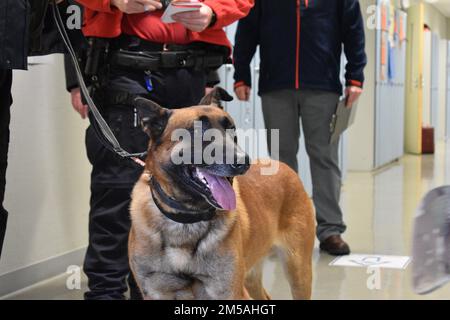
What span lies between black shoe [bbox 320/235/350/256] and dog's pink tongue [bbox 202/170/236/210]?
2.23 metres

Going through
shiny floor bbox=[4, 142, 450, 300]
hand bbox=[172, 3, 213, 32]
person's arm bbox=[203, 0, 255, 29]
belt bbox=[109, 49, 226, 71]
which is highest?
person's arm bbox=[203, 0, 255, 29]

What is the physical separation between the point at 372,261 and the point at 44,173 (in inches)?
72.2

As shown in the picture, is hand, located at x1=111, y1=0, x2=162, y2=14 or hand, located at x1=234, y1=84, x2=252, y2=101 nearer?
hand, located at x1=111, y1=0, x2=162, y2=14

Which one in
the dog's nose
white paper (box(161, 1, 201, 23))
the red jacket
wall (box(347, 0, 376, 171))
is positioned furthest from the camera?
wall (box(347, 0, 376, 171))

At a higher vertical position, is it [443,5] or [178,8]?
Answer: [443,5]

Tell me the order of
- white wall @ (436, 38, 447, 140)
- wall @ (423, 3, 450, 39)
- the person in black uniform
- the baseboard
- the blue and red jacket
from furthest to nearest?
white wall @ (436, 38, 447, 140), wall @ (423, 3, 450, 39), the blue and red jacket, the baseboard, the person in black uniform

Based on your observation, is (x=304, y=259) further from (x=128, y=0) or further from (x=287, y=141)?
(x=287, y=141)

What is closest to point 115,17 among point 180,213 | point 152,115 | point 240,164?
point 152,115

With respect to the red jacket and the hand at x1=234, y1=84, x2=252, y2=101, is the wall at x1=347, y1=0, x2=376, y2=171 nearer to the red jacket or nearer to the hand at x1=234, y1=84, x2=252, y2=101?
the hand at x1=234, y1=84, x2=252, y2=101

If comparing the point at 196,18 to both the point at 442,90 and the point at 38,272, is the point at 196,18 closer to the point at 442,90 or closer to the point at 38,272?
the point at 38,272

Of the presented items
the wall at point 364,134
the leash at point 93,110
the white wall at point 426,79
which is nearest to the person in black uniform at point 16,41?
the leash at point 93,110

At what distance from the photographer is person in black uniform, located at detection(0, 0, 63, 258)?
1.90 m

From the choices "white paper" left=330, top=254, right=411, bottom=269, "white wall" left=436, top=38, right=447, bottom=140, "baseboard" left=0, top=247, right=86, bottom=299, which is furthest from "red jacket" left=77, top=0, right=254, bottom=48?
"white wall" left=436, top=38, right=447, bottom=140

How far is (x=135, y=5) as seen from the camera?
2.23 meters
